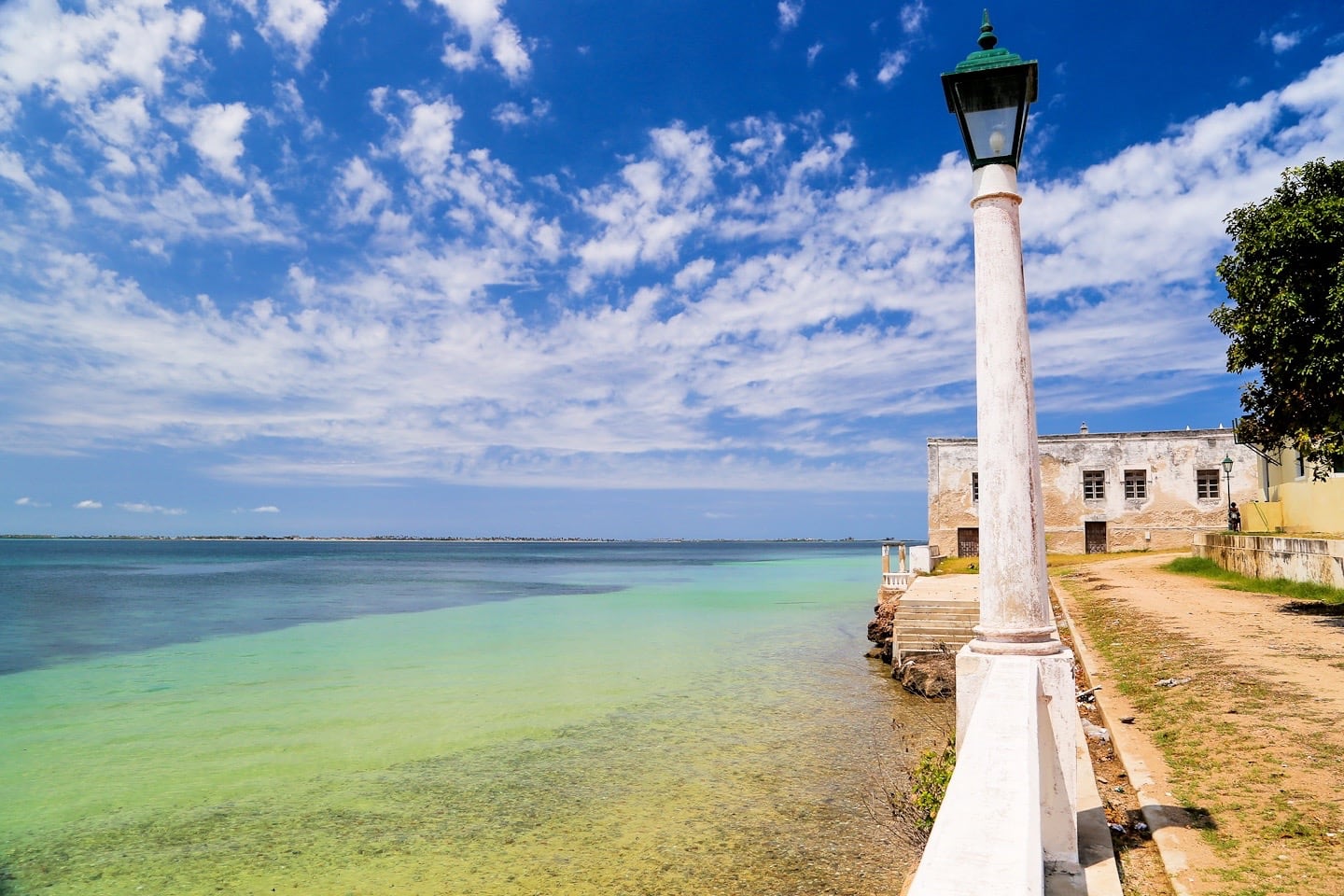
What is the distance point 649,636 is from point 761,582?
1042 inches

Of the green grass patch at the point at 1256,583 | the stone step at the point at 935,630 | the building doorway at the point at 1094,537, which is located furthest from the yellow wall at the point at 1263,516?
the stone step at the point at 935,630

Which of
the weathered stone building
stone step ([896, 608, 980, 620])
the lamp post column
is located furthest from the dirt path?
the weathered stone building

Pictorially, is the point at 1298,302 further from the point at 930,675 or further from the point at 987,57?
the point at 987,57

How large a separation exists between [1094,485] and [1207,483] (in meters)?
4.14

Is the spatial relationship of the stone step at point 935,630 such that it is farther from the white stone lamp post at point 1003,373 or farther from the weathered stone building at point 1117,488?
the weathered stone building at point 1117,488

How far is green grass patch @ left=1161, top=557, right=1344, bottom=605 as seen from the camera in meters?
14.5

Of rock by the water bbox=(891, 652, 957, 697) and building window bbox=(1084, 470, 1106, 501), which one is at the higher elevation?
building window bbox=(1084, 470, 1106, 501)

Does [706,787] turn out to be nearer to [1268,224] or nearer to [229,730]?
[229,730]

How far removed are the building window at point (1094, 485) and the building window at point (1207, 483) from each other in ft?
11.2

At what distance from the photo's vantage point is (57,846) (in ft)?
25.8

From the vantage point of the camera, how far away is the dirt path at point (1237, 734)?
15.1ft

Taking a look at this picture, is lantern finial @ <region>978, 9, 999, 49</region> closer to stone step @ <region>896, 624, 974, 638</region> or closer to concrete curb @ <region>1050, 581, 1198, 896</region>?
concrete curb @ <region>1050, 581, 1198, 896</region>

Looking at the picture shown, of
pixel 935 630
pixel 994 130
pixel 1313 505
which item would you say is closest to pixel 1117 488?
pixel 1313 505

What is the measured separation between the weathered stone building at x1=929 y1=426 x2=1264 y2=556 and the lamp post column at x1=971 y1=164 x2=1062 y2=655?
31.1 metres
